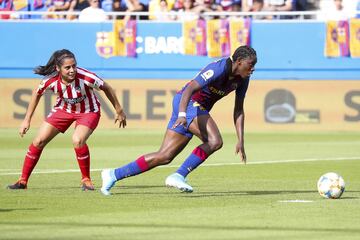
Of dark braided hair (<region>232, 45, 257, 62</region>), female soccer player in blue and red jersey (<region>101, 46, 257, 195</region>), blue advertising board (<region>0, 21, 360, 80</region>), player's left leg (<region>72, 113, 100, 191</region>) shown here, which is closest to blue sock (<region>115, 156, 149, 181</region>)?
female soccer player in blue and red jersey (<region>101, 46, 257, 195</region>)

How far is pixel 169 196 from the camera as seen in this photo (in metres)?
13.6

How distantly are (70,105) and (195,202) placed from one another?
274 centimetres

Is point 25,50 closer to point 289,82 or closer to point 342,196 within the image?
point 289,82

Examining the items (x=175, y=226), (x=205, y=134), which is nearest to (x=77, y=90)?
(x=205, y=134)

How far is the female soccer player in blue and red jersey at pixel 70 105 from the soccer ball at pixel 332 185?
114 inches

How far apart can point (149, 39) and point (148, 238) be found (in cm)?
2183

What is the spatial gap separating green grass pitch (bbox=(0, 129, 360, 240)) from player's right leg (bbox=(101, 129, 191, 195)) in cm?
30

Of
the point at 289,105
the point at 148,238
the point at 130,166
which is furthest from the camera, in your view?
the point at 289,105

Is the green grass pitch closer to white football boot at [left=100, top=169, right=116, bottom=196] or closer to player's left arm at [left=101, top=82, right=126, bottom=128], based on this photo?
white football boot at [left=100, top=169, right=116, bottom=196]

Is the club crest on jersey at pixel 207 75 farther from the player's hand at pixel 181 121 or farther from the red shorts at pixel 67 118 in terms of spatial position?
the red shorts at pixel 67 118

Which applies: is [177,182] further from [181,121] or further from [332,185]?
[332,185]

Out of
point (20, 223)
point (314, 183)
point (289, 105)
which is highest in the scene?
point (20, 223)

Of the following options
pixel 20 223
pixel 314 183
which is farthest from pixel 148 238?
pixel 314 183

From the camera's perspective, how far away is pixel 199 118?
1342 centimetres
